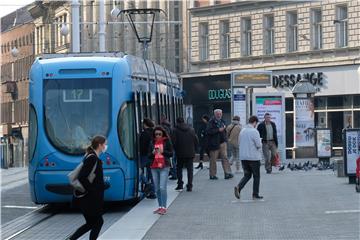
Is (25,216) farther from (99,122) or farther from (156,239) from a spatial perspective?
(156,239)

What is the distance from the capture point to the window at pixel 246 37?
58406 millimetres

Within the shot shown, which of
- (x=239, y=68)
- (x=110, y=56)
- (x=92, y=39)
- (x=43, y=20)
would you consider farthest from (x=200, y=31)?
(x=110, y=56)

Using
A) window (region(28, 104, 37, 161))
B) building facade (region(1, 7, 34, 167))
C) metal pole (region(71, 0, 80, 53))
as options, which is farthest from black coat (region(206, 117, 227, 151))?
building facade (region(1, 7, 34, 167))

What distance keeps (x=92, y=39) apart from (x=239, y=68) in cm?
1892

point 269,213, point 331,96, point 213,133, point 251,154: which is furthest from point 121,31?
point 269,213

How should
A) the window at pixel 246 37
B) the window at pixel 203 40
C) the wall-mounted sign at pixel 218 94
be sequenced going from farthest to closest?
the window at pixel 203 40, the wall-mounted sign at pixel 218 94, the window at pixel 246 37

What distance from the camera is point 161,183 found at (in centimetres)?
1866

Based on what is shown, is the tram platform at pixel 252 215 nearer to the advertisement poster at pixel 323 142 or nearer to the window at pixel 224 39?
the advertisement poster at pixel 323 142

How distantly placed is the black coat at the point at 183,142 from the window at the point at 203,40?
3856cm

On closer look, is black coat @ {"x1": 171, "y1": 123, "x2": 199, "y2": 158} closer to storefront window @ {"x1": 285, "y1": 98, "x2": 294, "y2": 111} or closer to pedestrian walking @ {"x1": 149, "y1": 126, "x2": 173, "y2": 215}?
pedestrian walking @ {"x1": 149, "y1": 126, "x2": 173, "y2": 215}

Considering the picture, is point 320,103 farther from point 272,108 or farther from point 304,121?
point 272,108

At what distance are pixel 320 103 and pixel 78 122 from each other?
3419cm

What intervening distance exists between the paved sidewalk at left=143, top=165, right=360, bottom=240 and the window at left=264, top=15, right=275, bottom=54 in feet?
102

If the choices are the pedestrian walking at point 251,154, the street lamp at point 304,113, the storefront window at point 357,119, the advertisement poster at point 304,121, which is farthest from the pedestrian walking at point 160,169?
the storefront window at point 357,119
